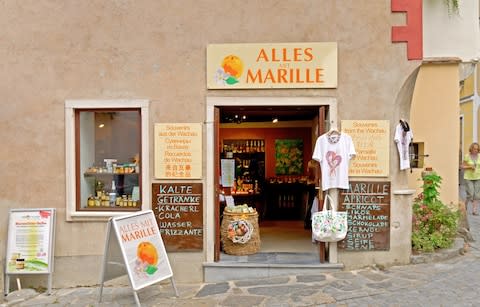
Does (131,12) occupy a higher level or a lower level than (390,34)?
higher

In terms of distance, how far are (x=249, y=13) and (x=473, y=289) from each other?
475cm

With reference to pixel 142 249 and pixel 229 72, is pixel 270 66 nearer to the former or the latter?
pixel 229 72

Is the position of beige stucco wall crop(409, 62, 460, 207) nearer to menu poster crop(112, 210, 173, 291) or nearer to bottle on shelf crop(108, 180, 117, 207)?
menu poster crop(112, 210, 173, 291)

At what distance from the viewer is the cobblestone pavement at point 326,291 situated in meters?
4.85

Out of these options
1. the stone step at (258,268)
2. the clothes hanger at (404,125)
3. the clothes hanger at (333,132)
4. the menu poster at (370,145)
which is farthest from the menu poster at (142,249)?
the clothes hanger at (404,125)

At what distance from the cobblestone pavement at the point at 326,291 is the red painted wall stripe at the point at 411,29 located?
10.1 ft

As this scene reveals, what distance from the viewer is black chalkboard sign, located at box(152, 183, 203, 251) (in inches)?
234

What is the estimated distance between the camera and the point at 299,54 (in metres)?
5.84

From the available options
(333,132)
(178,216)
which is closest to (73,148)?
(178,216)

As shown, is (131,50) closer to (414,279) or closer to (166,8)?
(166,8)

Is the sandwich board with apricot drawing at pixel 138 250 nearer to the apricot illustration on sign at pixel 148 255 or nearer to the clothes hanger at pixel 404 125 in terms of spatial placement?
the apricot illustration on sign at pixel 148 255

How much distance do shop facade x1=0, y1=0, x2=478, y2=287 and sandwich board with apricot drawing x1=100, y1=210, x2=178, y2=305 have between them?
46 centimetres

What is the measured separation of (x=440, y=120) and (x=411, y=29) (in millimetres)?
2775

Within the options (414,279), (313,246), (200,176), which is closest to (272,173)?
(313,246)
